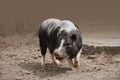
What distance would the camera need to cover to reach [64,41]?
9.59 metres

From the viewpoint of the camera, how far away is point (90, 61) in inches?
428

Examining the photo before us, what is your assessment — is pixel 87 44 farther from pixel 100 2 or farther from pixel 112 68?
pixel 100 2

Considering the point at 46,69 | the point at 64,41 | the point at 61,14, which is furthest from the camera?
the point at 61,14

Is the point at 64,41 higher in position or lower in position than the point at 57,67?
higher

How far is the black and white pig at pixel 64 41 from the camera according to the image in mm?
9555

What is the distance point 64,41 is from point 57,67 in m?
1.00

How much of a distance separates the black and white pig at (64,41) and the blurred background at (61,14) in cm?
403

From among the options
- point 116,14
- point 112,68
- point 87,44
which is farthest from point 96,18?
point 112,68

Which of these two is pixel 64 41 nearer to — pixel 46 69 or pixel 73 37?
pixel 73 37

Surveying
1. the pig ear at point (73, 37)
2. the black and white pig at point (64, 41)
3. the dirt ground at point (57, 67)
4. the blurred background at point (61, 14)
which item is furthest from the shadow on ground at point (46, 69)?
the blurred background at point (61, 14)

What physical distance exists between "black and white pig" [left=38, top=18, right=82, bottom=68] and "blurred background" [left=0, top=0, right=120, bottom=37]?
4.03 m

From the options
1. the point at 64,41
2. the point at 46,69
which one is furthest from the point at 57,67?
the point at 64,41

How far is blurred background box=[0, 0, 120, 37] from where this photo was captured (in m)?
16.0

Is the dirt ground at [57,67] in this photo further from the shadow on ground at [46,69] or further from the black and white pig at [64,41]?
the black and white pig at [64,41]
